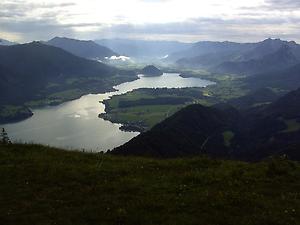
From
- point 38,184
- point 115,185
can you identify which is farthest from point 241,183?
point 38,184

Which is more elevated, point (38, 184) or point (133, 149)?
point (38, 184)

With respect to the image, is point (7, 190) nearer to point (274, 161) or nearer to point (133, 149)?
point (274, 161)

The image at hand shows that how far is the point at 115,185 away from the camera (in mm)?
22969

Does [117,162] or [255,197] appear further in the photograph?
[117,162]

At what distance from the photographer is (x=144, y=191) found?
71.9 feet

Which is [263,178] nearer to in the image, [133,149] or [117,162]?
[117,162]

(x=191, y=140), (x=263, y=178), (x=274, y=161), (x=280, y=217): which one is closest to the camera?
(x=280, y=217)

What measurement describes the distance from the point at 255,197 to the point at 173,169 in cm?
681

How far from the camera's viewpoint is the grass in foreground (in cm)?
1878

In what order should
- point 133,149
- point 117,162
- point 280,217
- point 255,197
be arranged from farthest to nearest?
point 133,149 < point 117,162 < point 255,197 < point 280,217

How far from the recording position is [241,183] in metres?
23.3

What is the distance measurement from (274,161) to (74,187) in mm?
12440

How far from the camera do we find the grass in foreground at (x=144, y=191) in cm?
1878

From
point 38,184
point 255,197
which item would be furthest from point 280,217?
point 38,184
